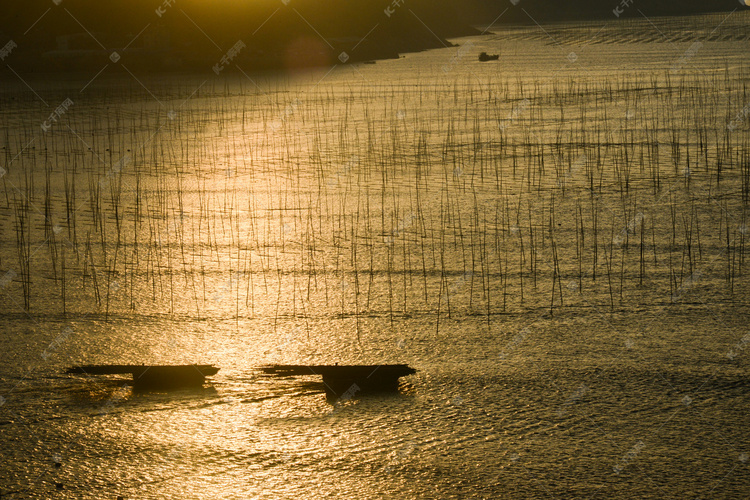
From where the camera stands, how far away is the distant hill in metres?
22.8

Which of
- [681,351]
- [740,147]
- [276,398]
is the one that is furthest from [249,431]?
[740,147]

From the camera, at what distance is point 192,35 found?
89.7 ft

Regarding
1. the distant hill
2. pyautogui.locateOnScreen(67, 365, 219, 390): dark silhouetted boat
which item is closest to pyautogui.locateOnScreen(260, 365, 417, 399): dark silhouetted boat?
pyautogui.locateOnScreen(67, 365, 219, 390): dark silhouetted boat

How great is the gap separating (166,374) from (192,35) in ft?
82.4

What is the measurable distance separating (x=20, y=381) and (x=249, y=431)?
45.6 inches

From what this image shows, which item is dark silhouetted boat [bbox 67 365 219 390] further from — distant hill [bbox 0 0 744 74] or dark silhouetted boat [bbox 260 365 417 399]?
distant hill [bbox 0 0 744 74]

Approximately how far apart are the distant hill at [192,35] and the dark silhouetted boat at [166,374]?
554 inches

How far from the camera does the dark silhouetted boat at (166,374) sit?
3.70 meters

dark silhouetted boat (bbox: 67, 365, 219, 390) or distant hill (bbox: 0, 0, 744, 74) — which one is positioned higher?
distant hill (bbox: 0, 0, 744, 74)

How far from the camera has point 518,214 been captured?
6.39 m

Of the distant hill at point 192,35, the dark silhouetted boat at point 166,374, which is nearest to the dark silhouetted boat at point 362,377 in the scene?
the dark silhouetted boat at point 166,374

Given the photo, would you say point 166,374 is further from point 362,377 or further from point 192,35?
point 192,35

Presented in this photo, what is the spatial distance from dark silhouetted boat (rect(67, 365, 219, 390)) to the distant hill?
14081 mm

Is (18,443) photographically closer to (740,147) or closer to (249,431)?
(249,431)
